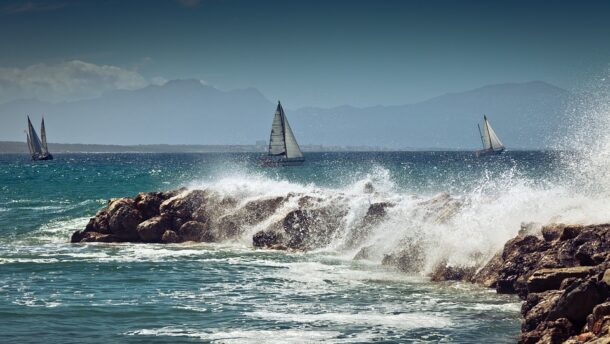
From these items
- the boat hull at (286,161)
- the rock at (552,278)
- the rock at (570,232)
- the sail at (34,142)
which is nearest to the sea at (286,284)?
the rock at (570,232)

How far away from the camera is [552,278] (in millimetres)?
20359

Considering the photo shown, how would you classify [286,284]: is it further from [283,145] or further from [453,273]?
[283,145]

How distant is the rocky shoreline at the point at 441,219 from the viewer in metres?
17.6

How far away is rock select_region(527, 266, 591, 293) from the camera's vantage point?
20203 mm

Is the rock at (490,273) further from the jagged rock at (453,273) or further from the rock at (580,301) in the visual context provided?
the rock at (580,301)

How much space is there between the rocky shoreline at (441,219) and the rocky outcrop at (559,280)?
0.02 m

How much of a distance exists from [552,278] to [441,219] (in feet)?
42.6

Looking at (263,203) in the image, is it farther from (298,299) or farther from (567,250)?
(567,250)

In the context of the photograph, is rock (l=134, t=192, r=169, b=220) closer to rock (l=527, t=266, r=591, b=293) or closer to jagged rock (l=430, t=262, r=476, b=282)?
jagged rock (l=430, t=262, r=476, b=282)

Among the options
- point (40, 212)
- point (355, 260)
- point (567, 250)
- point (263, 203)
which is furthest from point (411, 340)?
point (40, 212)

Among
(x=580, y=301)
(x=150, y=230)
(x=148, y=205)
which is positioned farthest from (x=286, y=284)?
(x=148, y=205)

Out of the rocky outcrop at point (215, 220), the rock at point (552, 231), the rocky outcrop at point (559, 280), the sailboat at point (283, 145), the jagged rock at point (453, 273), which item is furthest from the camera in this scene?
the sailboat at point (283, 145)

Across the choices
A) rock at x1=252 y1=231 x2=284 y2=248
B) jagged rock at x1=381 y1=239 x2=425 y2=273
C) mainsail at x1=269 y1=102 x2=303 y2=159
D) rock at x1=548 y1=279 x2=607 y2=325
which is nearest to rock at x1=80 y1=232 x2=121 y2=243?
rock at x1=252 y1=231 x2=284 y2=248

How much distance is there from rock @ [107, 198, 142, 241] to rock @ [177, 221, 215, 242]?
2419 mm
